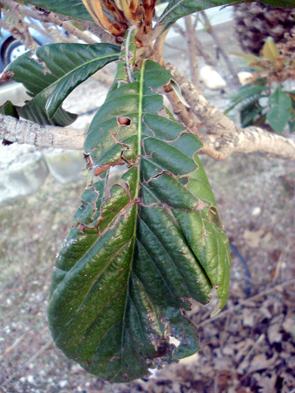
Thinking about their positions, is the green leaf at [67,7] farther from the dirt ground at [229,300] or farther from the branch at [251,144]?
the dirt ground at [229,300]

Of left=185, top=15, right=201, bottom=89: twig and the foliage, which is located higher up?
left=185, top=15, right=201, bottom=89: twig

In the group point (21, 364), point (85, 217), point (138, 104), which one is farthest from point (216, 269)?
point (21, 364)

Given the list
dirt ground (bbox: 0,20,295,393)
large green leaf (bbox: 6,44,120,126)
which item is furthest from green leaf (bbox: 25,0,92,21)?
dirt ground (bbox: 0,20,295,393)

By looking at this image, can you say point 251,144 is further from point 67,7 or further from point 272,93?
point 67,7

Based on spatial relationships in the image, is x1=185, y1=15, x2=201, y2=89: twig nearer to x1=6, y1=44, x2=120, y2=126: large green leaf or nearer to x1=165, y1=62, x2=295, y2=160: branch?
x1=165, y1=62, x2=295, y2=160: branch

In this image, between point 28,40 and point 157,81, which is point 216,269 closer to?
point 157,81

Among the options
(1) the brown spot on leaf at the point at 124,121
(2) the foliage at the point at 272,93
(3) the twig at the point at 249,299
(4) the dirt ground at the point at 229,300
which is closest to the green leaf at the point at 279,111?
(2) the foliage at the point at 272,93

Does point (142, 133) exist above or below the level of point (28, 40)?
below
